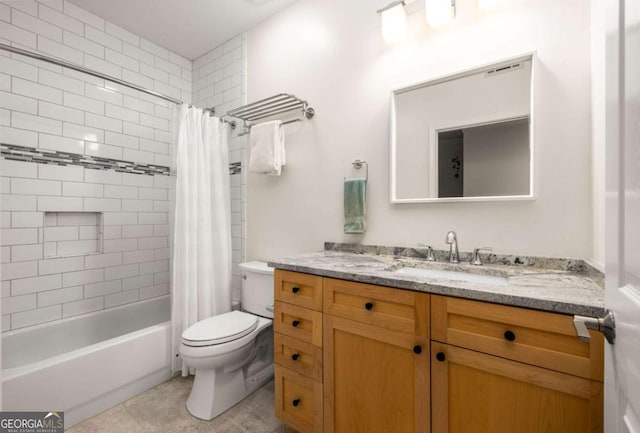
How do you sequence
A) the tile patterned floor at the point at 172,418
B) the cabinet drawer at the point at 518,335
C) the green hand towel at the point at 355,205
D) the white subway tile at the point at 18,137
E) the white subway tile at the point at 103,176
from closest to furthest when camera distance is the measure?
the cabinet drawer at the point at 518,335 → the tile patterned floor at the point at 172,418 → the green hand towel at the point at 355,205 → the white subway tile at the point at 18,137 → the white subway tile at the point at 103,176

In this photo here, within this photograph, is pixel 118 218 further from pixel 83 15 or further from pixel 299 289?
pixel 299 289

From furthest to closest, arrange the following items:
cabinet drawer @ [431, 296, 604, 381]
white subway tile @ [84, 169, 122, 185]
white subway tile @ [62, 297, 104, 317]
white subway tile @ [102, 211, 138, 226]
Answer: white subway tile @ [102, 211, 138, 226]
white subway tile @ [84, 169, 122, 185]
white subway tile @ [62, 297, 104, 317]
cabinet drawer @ [431, 296, 604, 381]

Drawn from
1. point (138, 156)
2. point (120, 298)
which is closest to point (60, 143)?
point (138, 156)

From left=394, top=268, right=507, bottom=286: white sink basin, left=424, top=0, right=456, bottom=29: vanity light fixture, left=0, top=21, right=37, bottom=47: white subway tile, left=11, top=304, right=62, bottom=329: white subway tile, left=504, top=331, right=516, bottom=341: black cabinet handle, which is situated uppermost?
left=0, top=21, right=37, bottom=47: white subway tile

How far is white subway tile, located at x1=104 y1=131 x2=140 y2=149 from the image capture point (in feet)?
7.56

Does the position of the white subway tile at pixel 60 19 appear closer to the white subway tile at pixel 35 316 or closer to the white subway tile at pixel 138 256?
the white subway tile at pixel 138 256

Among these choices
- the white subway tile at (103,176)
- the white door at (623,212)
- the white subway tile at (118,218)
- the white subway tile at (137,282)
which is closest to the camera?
the white door at (623,212)

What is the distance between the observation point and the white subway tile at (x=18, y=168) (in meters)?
1.83

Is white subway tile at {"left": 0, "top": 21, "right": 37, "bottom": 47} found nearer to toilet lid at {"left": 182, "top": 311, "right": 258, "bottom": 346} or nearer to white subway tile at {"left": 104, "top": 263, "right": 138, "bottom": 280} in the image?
white subway tile at {"left": 104, "top": 263, "right": 138, "bottom": 280}

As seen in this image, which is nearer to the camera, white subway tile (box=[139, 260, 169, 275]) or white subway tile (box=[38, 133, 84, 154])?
white subway tile (box=[38, 133, 84, 154])

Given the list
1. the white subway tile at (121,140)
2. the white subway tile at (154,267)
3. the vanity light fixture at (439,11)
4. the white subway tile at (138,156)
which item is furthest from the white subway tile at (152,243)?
the vanity light fixture at (439,11)

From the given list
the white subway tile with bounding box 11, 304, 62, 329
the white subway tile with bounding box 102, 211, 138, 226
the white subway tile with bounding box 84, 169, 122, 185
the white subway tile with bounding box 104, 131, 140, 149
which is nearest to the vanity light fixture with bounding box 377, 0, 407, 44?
the white subway tile with bounding box 104, 131, 140, 149

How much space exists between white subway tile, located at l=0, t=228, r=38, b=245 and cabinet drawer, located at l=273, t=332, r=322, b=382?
1.87 meters

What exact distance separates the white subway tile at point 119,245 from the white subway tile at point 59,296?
1.12 feet
